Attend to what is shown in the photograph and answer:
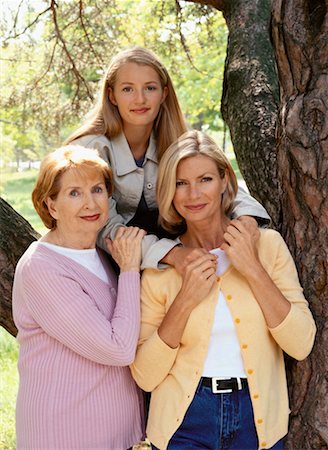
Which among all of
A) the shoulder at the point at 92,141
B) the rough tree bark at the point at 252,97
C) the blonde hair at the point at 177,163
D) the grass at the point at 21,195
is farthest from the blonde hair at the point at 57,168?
the grass at the point at 21,195

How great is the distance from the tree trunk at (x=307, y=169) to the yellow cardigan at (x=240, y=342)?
9 centimetres

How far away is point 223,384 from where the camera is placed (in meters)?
2.44

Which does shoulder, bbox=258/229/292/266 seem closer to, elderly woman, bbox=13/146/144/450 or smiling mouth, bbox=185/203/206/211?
smiling mouth, bbox=185/203/206/211

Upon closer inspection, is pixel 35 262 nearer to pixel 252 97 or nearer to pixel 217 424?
pixel 217 424

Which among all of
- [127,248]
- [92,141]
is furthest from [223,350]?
[92,141]

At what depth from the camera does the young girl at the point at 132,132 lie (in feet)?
9.81

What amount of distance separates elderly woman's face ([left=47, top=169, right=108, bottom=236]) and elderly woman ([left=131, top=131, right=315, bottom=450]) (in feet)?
0.87

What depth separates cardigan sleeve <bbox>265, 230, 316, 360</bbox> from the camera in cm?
243

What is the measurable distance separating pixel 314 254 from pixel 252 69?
1527 millimetres

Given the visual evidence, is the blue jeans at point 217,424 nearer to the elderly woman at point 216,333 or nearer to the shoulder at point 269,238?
the elderly woman at point 216,333

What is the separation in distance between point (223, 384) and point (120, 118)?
128cm

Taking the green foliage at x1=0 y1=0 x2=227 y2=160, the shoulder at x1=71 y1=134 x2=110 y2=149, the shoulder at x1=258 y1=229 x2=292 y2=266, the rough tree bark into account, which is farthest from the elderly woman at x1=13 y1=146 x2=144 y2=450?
the green foliage at x1=0 y1=0 x2=227 y2=160

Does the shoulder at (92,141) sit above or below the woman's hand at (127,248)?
above

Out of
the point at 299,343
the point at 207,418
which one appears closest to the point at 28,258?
the point at 207,418
